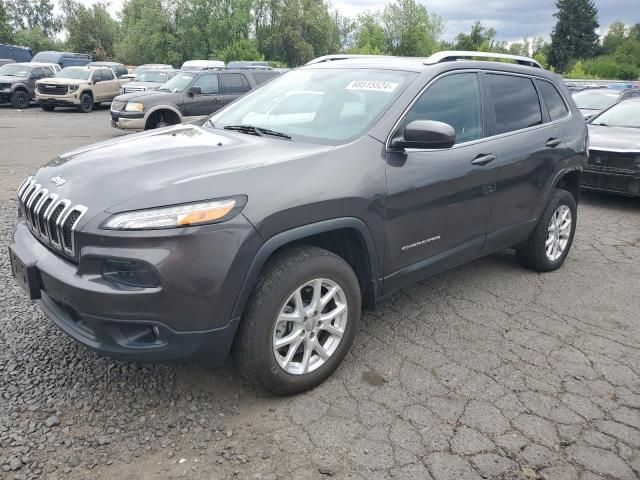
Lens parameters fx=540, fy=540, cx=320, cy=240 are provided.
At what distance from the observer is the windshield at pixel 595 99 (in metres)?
12.5

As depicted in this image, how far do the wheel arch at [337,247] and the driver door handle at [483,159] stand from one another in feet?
3.74

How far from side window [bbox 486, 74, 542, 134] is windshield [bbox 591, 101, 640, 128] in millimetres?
4736

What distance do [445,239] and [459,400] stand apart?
1.10 m

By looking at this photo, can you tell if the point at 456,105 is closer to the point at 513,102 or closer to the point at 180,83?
the point at 513,102

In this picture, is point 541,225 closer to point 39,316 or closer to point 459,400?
point 459,400

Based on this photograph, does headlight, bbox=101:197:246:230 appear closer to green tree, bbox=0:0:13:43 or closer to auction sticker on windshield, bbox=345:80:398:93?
auction sticker on windshield, bbox=345:80:398:93

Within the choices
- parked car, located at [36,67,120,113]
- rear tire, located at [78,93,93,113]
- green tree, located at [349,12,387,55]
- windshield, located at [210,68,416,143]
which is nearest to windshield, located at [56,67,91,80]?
parked car, located at [36,67,120,113]

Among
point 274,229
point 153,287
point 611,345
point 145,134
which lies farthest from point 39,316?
point 611,345

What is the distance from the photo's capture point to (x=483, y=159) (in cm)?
377

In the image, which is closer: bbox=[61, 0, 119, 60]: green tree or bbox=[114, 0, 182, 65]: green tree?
bbox=[114, 0, 182, 65]: green tree

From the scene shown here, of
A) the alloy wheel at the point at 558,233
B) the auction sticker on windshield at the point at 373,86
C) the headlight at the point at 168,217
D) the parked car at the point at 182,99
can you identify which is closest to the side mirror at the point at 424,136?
the auction sticker on windshield at the point at 373,86

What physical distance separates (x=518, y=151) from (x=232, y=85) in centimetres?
1048

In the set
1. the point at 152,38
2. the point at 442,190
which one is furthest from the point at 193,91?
the point at 152,38

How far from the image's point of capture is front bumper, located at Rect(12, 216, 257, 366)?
2369 mm
